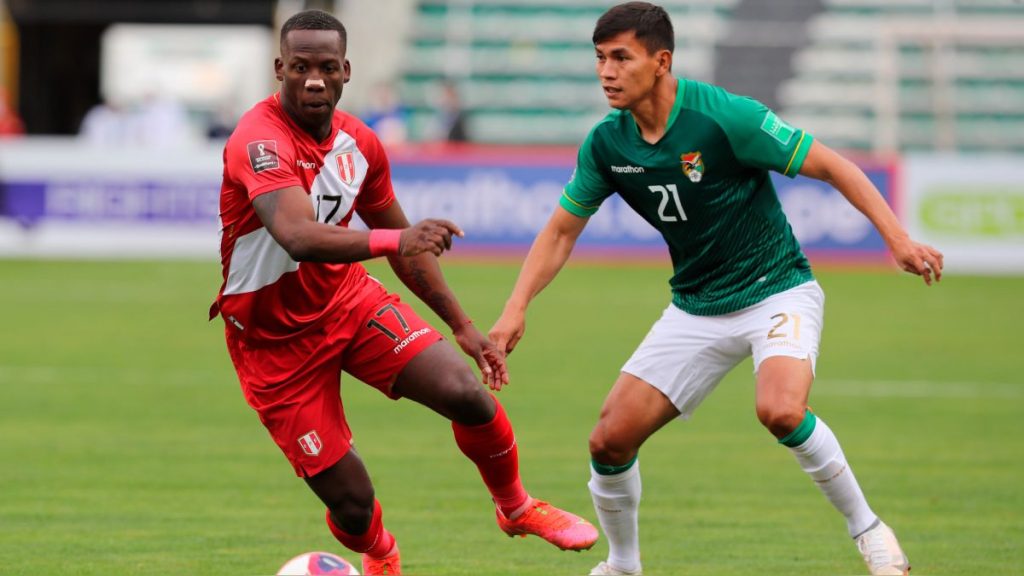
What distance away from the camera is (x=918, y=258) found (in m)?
6.54

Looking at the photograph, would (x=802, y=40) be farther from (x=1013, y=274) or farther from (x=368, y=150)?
(x=368, y=150)

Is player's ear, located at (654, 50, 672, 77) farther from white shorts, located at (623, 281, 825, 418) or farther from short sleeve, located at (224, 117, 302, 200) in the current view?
short sleeve, located at (224, 117, 302, 200)

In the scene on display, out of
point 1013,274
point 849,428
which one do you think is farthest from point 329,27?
point 1013,274

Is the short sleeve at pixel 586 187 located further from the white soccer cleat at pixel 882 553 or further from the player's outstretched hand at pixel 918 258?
the white soccer cleat at pixel 882 553

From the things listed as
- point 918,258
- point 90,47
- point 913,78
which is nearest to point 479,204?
point 913,78

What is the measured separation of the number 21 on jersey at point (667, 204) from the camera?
23.3 ft

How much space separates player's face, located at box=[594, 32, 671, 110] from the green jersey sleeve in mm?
359

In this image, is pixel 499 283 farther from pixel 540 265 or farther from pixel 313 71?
pixel 313 71

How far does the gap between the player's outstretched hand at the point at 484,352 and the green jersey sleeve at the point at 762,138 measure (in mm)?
1335

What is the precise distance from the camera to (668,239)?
737cm

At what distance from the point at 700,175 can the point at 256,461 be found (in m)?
4.41

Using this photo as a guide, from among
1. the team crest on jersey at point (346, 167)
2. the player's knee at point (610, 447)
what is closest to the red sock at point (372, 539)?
the player's knee at point (610, 447)

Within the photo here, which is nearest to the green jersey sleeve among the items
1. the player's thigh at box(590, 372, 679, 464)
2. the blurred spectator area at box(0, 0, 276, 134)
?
the player's thigh at box(590, 372, 679, 464)

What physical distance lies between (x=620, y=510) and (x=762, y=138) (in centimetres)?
176
